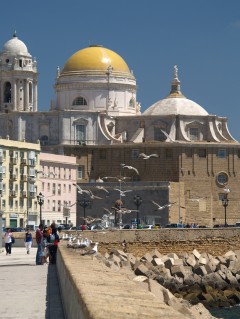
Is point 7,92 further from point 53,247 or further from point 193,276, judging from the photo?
point 53,247

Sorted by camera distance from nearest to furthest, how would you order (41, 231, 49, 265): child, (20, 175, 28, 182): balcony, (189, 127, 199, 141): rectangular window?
(41, 231, 49, 265): child → (20, 175, 28, 182): balcony → (189, 127, 199, 141): rectangular window

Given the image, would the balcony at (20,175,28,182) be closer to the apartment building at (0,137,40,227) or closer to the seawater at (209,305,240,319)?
the apartment building at (0,137,40,227)

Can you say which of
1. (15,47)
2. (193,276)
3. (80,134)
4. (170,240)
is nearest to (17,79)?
(15,47)

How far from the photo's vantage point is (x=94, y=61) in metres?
114

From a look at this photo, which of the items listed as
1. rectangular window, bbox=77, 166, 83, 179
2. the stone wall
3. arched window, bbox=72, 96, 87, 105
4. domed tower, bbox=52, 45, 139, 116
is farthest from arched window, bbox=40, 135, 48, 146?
the stone wall

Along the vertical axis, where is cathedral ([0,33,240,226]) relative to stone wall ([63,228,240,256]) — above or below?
above

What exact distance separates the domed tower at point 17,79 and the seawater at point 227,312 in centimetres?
8041

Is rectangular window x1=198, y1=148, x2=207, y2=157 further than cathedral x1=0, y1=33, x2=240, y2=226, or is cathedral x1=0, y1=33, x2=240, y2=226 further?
rectangular window x1=198, y1=148, x2=207, y2=157

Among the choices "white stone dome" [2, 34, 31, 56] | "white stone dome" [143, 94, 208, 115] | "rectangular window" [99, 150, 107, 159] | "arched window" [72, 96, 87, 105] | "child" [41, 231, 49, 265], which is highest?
"white stone dome" [2, 34, 31, 56]

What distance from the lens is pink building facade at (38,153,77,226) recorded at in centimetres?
9812

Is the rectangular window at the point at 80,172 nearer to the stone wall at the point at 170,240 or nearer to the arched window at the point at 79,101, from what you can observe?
the arched window at the point at 79,101

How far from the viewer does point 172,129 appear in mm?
110625

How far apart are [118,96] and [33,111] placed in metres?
9.31

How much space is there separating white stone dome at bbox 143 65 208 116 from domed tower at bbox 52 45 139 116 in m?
3.77
